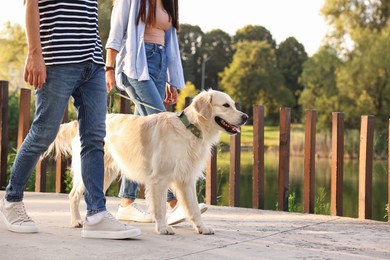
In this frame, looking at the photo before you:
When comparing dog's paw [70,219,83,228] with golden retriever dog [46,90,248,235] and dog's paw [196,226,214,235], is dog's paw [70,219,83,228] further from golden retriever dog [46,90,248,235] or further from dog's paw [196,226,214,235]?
dog's paw [196,226,214,235]

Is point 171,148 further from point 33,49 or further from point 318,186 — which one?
point 318,186

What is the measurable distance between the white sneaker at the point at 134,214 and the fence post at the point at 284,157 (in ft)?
5.31

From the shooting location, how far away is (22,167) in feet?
13.1

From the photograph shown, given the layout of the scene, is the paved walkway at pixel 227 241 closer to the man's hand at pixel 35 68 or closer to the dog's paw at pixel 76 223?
the dog's paw at pixel 76 223

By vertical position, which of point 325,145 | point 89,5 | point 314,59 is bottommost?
point 325,145

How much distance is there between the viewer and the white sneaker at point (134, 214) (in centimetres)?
483

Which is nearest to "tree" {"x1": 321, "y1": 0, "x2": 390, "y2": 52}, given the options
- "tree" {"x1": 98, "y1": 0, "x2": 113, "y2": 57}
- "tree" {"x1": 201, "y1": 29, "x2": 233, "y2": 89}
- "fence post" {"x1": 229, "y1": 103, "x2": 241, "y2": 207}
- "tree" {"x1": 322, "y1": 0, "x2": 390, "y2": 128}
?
"tree" {"x1": 322, "y1": 0, "x2": 390, "y2": 128}

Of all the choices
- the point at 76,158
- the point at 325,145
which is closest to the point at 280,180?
the point at 76,158

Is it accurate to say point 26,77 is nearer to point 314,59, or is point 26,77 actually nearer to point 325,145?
point 325,145

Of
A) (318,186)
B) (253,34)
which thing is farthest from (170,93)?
(253,34)

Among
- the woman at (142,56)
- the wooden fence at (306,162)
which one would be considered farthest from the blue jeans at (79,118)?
the wooden fence at (306,162)

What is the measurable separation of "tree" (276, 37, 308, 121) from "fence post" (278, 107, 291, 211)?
49.9m

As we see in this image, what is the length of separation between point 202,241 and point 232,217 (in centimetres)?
117

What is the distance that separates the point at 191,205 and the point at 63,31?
1.46 meters
